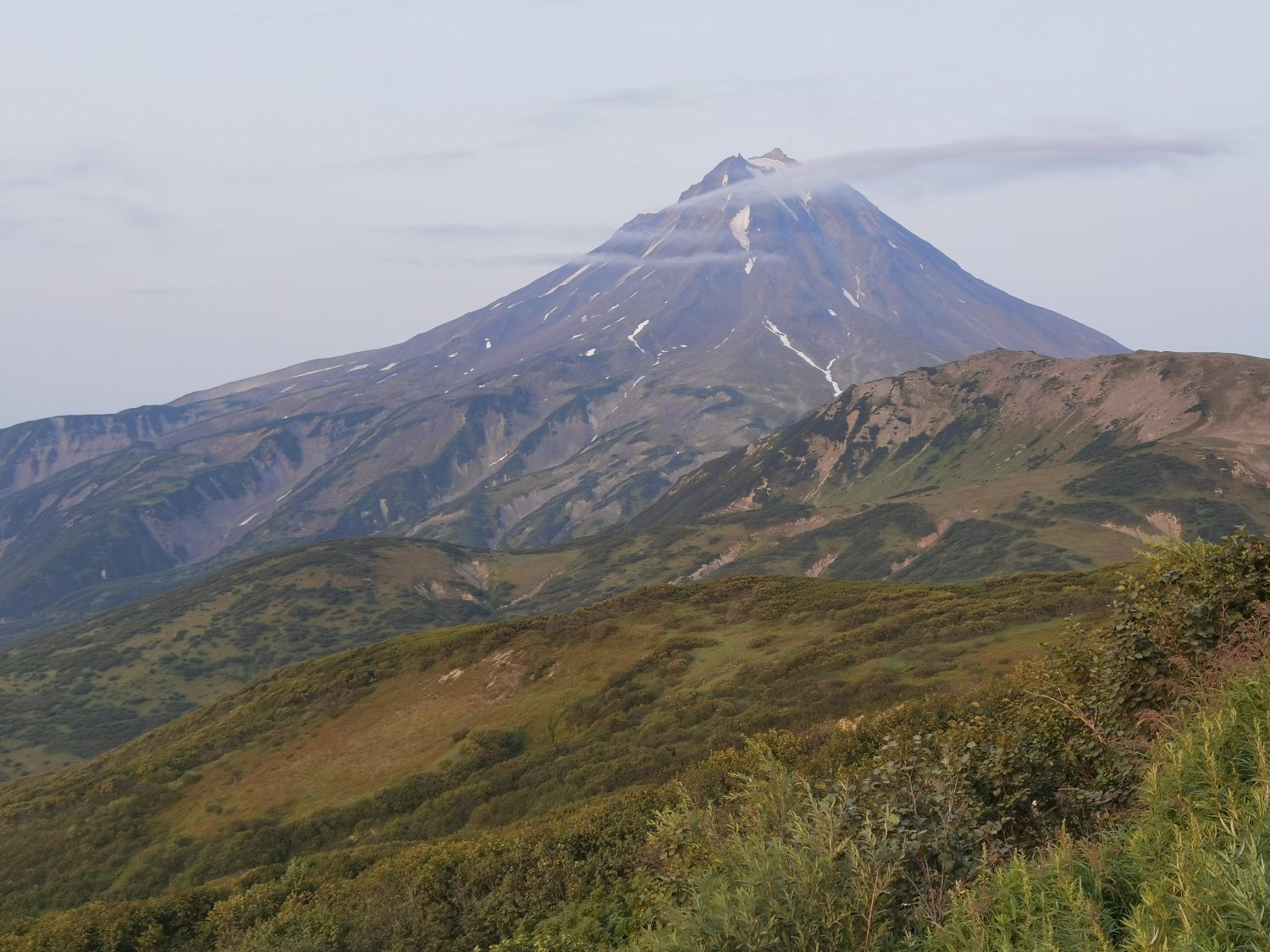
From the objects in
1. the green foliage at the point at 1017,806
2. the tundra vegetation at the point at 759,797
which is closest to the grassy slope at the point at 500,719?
the tundra vegetation at the point at 759,797

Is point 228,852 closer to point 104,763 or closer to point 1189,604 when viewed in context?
point 104,763

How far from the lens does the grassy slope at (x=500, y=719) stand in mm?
46550

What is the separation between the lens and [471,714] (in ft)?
203

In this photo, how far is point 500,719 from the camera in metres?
59.6

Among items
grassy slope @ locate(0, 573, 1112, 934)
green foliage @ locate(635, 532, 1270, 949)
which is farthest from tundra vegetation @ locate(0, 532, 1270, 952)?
grassy slope @ locate(0, 573, 1112, 934)

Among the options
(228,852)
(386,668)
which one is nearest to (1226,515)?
(386,668)

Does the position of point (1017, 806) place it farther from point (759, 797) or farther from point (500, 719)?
point (500, 719)

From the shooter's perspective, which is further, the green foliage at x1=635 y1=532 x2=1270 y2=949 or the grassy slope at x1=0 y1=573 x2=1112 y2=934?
the grassy slope at x1=0 y1=573 x2=1112 y2=934

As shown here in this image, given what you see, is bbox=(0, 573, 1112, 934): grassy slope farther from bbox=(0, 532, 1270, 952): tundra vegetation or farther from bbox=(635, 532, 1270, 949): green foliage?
bbox=(635, 532, 1270, 949): green foliage

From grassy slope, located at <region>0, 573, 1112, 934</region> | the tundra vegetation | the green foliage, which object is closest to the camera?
the green foliage

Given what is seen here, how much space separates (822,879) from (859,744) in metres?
20.4

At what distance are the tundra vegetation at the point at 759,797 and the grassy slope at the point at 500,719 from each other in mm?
282

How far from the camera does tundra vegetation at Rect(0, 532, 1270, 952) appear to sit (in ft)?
36.8

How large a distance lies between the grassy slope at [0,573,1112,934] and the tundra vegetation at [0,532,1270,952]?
0.93 ft
